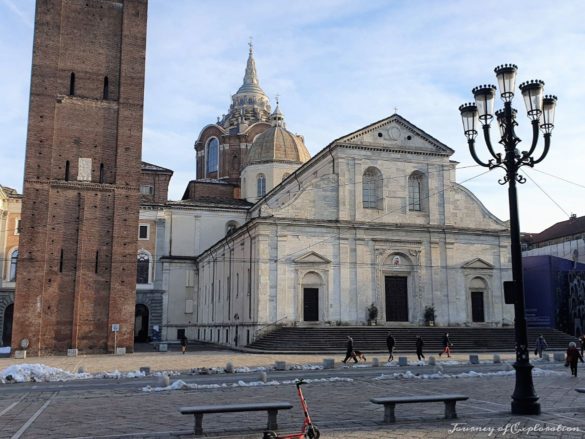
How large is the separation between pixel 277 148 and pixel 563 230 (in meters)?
31.1

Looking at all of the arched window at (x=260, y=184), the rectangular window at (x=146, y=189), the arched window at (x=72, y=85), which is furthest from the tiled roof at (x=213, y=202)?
the arched window at (x=72, y=85)

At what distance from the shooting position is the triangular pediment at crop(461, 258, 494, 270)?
38812 mm

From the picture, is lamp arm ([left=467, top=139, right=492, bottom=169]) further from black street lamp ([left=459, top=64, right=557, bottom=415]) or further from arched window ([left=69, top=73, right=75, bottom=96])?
arched window ([left=69, top=73, right=75, bottom=96])

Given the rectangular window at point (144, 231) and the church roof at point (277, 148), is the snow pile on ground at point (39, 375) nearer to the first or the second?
the rectangular window at point (144, 231)

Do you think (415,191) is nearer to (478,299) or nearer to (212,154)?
(478,299)

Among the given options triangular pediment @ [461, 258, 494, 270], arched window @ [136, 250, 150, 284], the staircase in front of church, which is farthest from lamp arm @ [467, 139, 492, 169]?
arched window @ [136, 250, 150, 284]

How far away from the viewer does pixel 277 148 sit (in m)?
55.8

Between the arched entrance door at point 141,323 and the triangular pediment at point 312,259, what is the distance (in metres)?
19.1

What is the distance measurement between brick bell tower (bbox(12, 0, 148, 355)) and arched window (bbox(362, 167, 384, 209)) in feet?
47.3

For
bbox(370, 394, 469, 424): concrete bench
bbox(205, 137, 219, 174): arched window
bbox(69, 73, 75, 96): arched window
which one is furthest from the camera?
bbox(205, 137, 219, 174): arched window

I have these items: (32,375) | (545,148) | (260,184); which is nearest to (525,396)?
(545,148)

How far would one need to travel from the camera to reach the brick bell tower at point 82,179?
31578 millimetres

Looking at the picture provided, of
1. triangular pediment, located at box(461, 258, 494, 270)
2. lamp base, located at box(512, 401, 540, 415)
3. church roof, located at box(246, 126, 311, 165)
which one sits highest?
church roof, located at box(246, 126, 311, 165)

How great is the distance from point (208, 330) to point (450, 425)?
3890 centimetres
